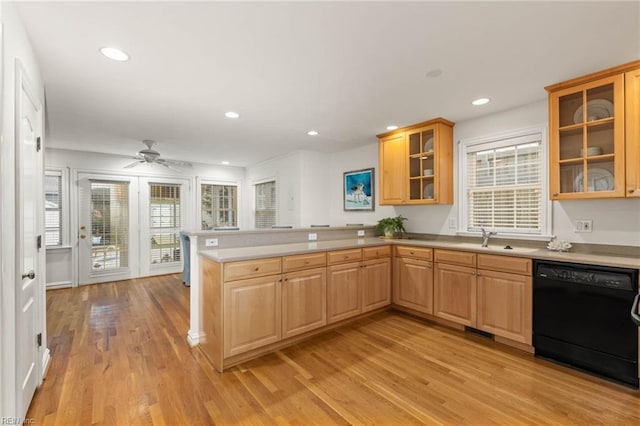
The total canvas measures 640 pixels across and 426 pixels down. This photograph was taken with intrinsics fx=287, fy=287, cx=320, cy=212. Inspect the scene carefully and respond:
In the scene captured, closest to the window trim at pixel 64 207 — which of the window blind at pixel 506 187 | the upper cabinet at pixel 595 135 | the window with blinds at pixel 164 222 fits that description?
the window with blinds at pixel 164 222

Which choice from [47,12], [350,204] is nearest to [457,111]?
[350,204]

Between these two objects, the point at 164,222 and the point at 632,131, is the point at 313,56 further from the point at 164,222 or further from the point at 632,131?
the point at 164,222

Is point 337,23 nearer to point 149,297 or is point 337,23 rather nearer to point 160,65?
point 160,65

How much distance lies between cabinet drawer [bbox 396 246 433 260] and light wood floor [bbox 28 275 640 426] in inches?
31.9

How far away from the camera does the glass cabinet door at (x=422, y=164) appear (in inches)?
147

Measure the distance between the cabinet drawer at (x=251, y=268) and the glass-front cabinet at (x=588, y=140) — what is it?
270 cm

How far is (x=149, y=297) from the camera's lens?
179 inches

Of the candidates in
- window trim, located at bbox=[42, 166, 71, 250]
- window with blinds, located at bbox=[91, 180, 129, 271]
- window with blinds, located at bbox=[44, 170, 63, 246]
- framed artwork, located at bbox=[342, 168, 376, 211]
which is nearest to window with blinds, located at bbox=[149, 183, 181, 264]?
window with blinds, located at bbox=[91, 180, 129, 271]

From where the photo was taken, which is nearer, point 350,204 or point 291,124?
point 291,124

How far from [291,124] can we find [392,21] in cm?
220

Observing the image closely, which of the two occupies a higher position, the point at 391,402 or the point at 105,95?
the point at 105,95

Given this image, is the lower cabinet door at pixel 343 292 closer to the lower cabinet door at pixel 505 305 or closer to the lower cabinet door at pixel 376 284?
the lower cabinet door at pixel 376 284

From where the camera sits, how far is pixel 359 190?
4.98 metres

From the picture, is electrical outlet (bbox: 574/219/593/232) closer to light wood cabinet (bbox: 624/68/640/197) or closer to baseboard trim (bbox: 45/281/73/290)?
light wood cabinet (bbox: 624/68/640/197)
